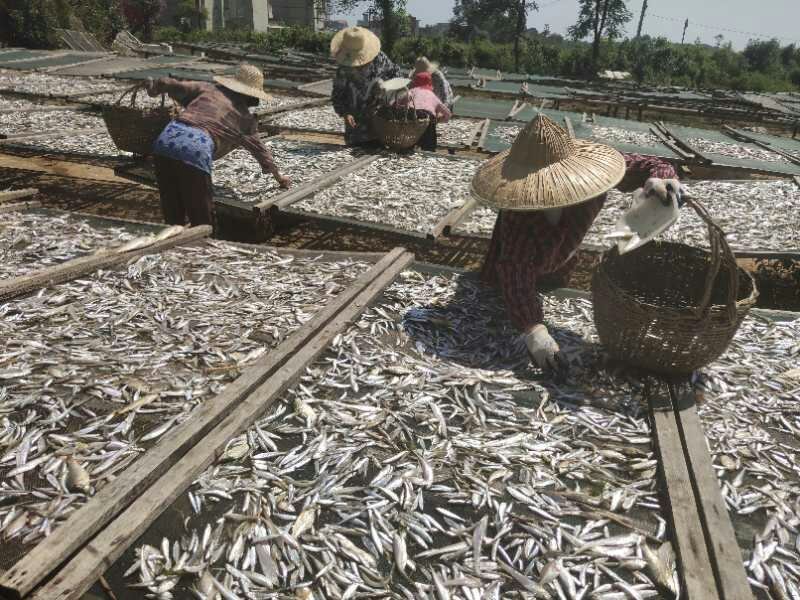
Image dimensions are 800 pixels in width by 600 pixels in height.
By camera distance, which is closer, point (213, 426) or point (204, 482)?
point (204, 482)

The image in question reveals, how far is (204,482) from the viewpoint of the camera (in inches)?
91.4

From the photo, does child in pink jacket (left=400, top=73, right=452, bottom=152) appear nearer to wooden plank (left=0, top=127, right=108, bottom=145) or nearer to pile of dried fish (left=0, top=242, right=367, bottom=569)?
pile of dried fish (left=0, top=242, right=367, bottom=569)

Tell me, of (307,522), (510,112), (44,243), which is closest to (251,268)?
(44,243)

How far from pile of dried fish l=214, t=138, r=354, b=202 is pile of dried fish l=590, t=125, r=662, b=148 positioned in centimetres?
564

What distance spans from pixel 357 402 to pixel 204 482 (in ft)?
2.99

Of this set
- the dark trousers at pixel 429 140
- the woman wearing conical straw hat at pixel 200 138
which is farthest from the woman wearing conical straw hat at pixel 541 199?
the dark trousers at pixel 429 140

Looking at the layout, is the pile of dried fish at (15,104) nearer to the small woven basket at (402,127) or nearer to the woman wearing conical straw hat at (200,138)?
the woman wearing conical straw hat at (200,138)

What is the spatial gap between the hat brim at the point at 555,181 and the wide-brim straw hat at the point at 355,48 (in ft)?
18.4

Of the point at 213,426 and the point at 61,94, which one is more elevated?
the point at 61,94

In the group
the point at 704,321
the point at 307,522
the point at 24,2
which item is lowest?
the point at 307,522

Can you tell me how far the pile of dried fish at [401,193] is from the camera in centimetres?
603

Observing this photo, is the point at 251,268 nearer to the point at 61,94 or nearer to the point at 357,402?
the point at 357,402

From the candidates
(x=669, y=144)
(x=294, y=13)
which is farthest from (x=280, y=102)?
(x=294, y=13)

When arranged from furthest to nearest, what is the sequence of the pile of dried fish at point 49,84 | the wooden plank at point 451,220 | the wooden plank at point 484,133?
the pile of dried fish at point 49,84 → the wooden plank at point 484,133 → the wooden plank at point 451,220
